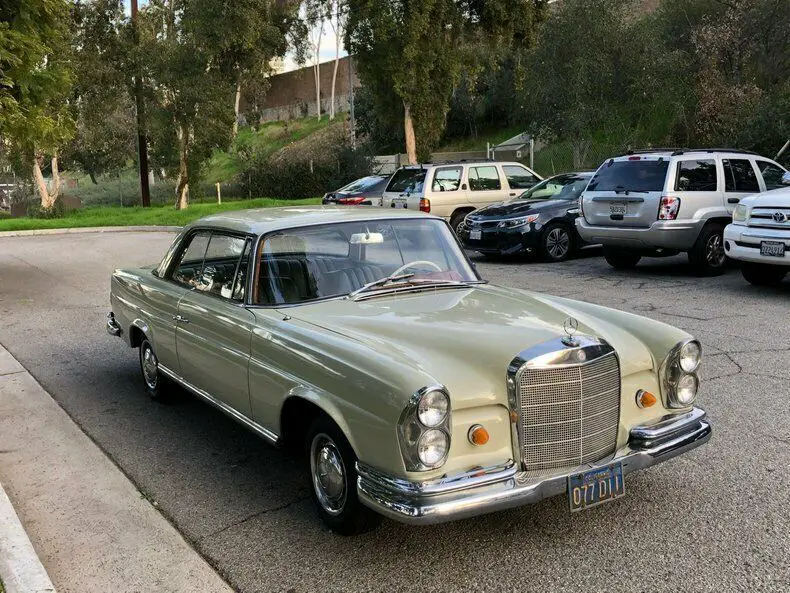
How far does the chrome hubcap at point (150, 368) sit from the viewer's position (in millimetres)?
5848

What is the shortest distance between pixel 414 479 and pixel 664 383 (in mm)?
1544

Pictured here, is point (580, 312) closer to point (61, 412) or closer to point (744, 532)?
point (744, 532)

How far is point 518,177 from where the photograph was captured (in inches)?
652

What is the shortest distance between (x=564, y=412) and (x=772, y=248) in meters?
7.08

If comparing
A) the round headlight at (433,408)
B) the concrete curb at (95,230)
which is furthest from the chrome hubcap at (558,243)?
the concrete curb at (95,230)

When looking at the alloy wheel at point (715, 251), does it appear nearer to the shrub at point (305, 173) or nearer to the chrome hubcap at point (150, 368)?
the chrome hubcap at point (150, 368)

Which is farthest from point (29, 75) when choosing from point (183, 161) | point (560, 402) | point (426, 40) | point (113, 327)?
point (183, 161)

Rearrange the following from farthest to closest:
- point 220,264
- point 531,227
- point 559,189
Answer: point 559,189, point 531,227, point 220,264

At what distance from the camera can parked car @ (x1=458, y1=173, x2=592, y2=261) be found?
13352mm

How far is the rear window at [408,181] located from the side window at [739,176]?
617 cm

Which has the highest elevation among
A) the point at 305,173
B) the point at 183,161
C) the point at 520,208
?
the point at 183,161

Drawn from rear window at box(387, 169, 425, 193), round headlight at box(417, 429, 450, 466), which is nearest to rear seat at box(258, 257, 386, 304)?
round headlight at box(417, 429, 450, 466)

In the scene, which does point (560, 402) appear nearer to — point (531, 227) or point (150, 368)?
point (150, 368)

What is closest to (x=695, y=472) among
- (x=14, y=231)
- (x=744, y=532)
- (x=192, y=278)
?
(x=744, y=532)
